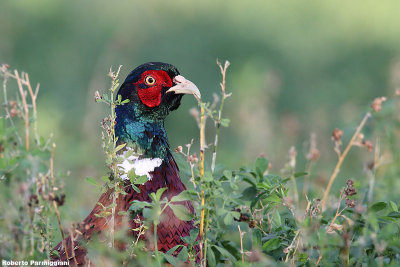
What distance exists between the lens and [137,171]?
3.14 meters

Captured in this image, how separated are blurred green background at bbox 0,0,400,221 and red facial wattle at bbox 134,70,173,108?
6.06 ft

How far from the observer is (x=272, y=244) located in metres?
2.70

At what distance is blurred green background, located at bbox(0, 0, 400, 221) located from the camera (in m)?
5.77

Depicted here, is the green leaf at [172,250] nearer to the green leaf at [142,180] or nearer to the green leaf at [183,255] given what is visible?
the green leaf at [183,255]

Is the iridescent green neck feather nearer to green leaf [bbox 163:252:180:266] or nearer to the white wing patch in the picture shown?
the white wing patch

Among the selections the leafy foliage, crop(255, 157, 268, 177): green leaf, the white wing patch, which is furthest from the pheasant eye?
crop(255, 157, 268, 177): green leaf

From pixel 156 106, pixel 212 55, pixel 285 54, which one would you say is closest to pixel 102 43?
pixel 212 55

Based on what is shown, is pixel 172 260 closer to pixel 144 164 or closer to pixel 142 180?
pixel 142 180

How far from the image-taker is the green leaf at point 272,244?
269cm

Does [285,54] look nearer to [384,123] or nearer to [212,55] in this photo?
[212,55]

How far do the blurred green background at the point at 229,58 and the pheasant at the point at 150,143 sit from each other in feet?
6.04

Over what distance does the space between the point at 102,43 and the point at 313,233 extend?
19.0 ft

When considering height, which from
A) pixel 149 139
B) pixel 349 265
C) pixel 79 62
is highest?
pixel 79 62

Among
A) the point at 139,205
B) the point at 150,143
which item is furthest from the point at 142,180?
the point at 150,143
